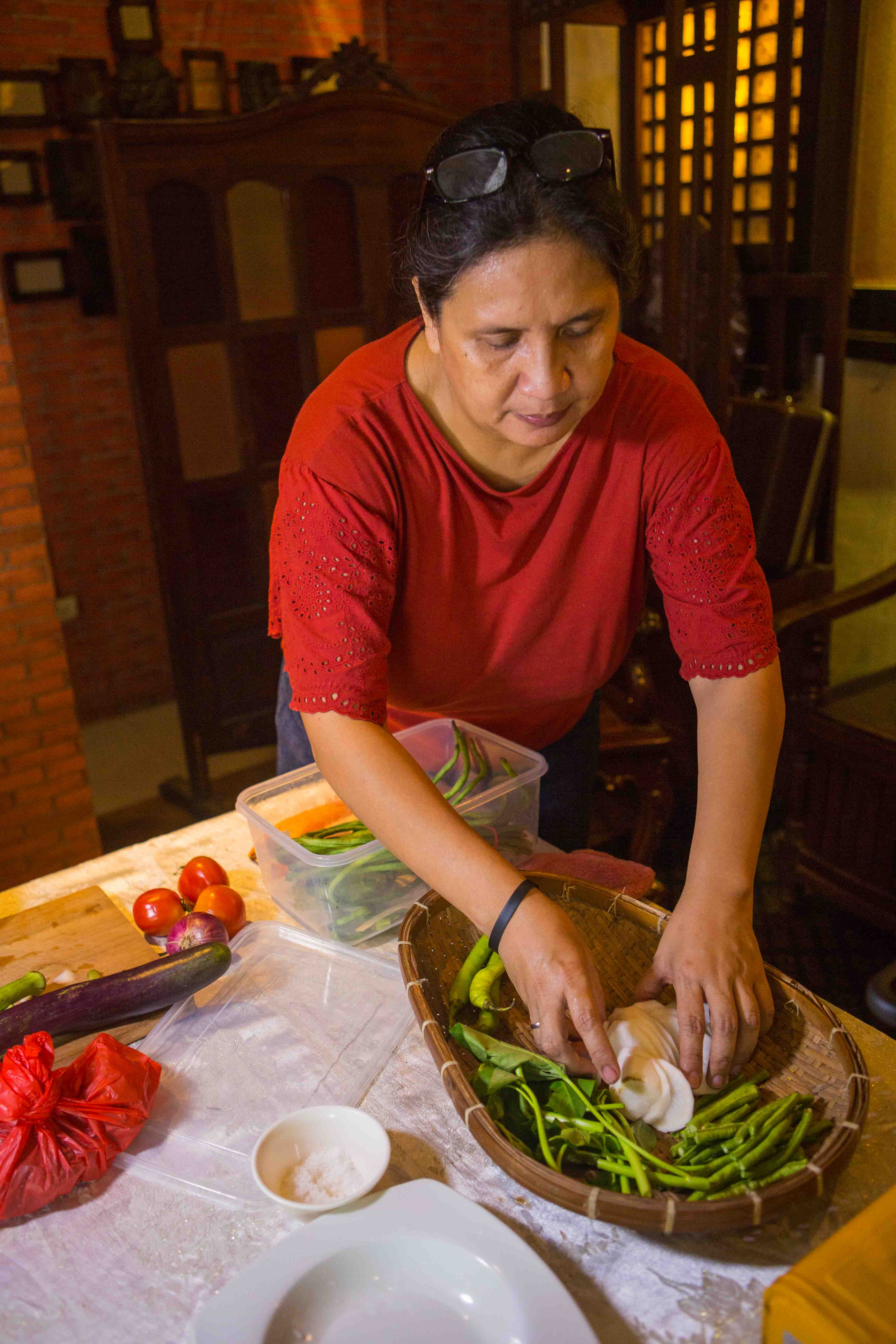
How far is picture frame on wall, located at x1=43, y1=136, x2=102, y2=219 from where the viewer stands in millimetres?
4254

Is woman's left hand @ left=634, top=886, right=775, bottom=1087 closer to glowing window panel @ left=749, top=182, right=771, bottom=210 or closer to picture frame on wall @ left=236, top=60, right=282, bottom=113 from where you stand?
glowing window panel @ left=749, top=182, right=771, bottom=210

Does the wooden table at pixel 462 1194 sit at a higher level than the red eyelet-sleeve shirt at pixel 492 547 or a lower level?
lower

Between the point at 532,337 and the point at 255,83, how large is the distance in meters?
4.21

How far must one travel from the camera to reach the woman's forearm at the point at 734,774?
1.21 meters

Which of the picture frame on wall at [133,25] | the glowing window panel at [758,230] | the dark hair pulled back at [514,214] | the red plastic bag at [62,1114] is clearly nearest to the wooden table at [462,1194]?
the red plastic bag at [62,1114]

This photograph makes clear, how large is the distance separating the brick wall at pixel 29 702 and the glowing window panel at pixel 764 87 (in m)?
2.52

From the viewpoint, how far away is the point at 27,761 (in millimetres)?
3439

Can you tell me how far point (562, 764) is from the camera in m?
1.79

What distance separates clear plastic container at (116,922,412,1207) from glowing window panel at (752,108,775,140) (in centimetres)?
328

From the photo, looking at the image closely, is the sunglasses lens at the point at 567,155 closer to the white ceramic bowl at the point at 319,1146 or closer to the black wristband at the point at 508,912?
Result: the black wristband at the point at 508,912

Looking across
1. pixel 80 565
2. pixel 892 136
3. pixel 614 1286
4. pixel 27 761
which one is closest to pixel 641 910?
pixel 614 1286

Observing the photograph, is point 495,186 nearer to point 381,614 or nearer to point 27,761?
point 381,614

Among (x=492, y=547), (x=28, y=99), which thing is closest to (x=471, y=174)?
(x=492, y=547)

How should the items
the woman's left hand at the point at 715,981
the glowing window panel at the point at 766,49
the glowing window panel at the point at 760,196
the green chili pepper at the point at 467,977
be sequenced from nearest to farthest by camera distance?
the woman's left hand at the point at 715,981 → the green chili pepper at the point at 467,977 → the glowing window panel at the point at 766,49 → the glowing window panel at the point at 760,196
